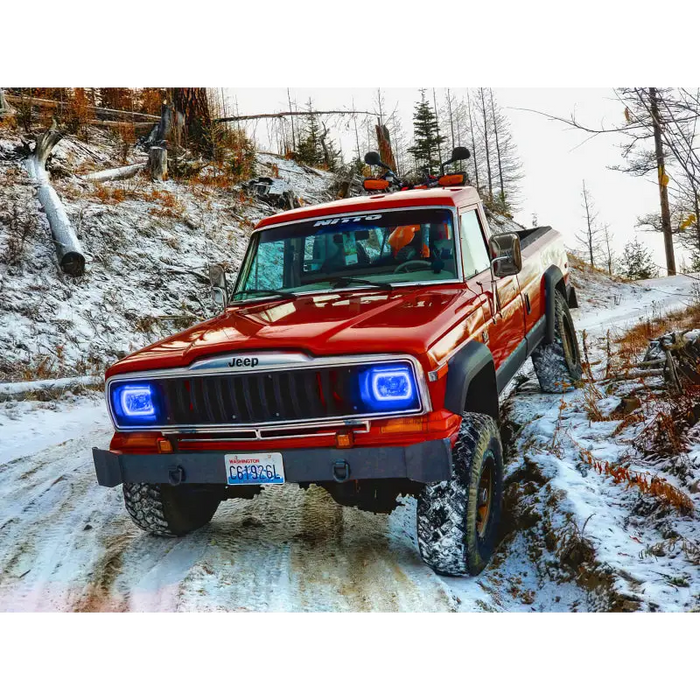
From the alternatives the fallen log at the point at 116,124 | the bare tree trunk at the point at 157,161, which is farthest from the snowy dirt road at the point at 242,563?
the fallen log at the point at 116,124

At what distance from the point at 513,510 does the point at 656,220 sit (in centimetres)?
2100

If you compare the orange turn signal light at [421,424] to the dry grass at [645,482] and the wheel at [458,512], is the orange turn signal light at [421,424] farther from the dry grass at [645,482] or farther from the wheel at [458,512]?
the dry grass at [645,482]

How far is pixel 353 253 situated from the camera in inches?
197

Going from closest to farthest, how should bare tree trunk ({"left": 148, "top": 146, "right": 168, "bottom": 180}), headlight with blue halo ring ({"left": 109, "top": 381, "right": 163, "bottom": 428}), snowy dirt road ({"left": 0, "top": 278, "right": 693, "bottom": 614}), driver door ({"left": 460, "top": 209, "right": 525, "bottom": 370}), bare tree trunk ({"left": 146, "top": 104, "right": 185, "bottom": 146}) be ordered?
snowy dirt road ({"left": 0, "top": 278, "right": 693, "bottom": 614}) < headlight with blue halo ring ({"left": 109, "top": 381, "right": 163, "bottom": 428}) < driver door ({"left": 460, "top": 209, "right": 525, "bottom": 370}) < bare tree trunk ({"left": 148, "top": 146, "right": 168, "bottom": 180}) < bare tree trunk ({"left": 146, "top": 104, "right": 185, "bottom": 146})

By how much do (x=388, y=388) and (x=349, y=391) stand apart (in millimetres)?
195

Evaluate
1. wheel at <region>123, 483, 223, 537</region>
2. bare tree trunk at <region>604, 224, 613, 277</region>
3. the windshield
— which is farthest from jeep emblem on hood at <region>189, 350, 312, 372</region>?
bare tree trunk at <region>604, 224, 613, 277</region>

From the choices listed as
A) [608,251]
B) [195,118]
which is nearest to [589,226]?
[608,251]

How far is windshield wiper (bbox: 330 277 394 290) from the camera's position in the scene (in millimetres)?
4586

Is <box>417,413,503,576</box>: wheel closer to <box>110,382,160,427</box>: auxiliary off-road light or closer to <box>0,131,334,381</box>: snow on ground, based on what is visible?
<box>110,382,160,427</box>: auxiliary off-road light

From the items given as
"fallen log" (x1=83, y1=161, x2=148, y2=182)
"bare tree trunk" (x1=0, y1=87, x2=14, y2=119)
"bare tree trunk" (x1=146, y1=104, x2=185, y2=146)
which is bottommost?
"fallen log" (x1=83, y1=161, x2=148, y2=182)

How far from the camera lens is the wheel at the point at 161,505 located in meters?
4.35

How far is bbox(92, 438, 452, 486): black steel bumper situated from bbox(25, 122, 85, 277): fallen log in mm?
8390
